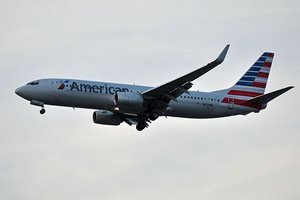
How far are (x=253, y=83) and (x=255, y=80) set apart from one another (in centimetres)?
44

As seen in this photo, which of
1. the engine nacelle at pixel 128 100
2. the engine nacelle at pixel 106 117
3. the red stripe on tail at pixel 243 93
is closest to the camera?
the engine nacelle at pixel 128 100

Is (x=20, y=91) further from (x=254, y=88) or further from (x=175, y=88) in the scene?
(x=254, y=88)

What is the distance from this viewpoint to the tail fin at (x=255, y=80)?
71625 mm

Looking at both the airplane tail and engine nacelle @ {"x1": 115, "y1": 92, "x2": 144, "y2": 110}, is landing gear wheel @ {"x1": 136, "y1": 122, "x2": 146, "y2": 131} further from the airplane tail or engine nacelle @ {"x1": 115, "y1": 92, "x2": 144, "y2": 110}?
the airplane tail

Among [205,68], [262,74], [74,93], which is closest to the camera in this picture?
[205,68]

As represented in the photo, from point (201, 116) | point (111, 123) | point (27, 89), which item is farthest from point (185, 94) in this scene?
point (27, 89)

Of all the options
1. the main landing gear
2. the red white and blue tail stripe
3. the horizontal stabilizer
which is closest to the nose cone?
the main landing gear

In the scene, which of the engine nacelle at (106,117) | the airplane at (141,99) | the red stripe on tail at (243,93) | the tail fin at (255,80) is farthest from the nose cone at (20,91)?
the red stripe on tail at (243,93)

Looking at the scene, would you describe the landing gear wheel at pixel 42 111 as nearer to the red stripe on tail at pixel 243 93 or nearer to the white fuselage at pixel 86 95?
the white fuselage at pixel 86 95

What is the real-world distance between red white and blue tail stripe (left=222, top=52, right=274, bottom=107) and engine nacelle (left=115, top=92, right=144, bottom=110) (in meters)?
8.87

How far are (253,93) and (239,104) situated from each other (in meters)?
3.00

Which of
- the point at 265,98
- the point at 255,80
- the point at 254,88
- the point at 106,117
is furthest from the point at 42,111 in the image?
the point at 255,80

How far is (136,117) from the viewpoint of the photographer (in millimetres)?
69688

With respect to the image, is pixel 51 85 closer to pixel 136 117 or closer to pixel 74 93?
pixel 74 93
